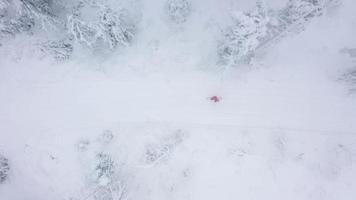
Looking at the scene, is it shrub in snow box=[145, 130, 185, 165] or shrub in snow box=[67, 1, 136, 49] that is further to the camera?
shrub in snow box=[145, 130, 185, 165]

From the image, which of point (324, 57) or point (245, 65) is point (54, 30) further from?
point (324, 57)

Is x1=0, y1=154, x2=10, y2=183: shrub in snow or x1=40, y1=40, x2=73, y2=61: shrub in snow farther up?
x1=40, y1=40, x2=73, y2=61: shrub in snow

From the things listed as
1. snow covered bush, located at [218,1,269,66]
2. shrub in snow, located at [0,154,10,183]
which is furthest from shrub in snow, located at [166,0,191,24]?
shrub in snow, located at [0,154,10,183]

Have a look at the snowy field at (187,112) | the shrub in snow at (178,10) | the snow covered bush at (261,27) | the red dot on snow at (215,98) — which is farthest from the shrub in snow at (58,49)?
the snow covered bush at (261,27)

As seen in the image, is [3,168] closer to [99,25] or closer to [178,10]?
[99,25]

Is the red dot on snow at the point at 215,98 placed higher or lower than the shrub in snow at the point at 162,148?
higher

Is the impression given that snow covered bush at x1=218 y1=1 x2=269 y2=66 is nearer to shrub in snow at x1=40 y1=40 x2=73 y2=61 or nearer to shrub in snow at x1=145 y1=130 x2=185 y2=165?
shrub in snow at x1=145 y1=130 x2=185 y2=165

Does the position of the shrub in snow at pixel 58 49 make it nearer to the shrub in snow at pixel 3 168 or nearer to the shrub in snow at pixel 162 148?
the shrub in snow at pixel 3 168

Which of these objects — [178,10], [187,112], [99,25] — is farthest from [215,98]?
[99,25]

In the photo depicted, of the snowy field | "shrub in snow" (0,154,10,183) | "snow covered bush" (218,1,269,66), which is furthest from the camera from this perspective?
the snowy field
